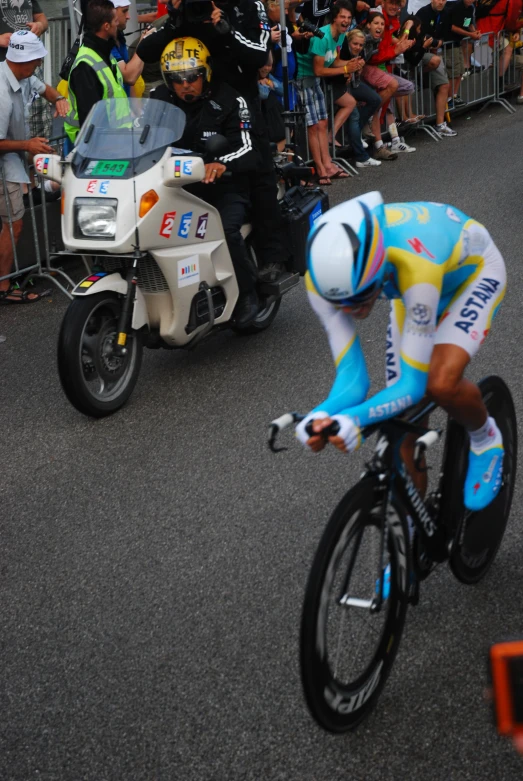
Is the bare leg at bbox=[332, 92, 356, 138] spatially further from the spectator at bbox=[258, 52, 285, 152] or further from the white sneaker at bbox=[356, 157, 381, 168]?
the spectator at bbox=[258, 52, 285, 152]

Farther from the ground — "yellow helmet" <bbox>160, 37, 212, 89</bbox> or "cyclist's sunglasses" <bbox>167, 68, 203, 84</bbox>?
"yellow helmet" <bbox>160, 37, 212, 89</bbox>

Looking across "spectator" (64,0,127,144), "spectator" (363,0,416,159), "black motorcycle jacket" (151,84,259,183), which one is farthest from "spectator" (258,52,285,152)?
"spectator" (363,0,416,159)

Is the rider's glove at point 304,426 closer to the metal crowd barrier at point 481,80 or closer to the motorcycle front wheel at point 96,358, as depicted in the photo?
the motorcycle front wheel at point 96,358

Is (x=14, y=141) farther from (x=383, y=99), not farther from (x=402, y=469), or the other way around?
(x=383, y=99)

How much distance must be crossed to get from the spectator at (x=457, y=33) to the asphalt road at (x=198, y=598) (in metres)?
9.66

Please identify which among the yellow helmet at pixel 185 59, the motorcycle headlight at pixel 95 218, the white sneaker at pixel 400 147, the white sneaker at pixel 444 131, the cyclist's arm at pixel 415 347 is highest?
the cyclist's arm at pixel 415 347

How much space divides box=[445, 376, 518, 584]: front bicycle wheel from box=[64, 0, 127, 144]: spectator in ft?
17.0

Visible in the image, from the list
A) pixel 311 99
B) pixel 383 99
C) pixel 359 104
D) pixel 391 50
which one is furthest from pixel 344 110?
pixel 391 50

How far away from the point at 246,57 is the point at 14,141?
7.23ft

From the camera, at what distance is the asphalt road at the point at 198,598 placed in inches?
133

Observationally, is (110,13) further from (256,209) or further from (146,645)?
(146,645)

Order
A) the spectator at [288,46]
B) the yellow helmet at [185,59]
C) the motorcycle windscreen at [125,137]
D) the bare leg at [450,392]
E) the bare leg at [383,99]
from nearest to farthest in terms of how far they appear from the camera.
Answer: the bare leg at [450,392] → the motorcycle windscreen at [125,137] → the yellow helmet at [185,59] → the spectator at [288,46] → the bare leg at [383,99]

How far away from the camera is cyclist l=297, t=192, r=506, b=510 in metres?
3.16

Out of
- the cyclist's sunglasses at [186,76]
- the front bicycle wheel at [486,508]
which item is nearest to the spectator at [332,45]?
the cyclist's sunglasses at [186,76]
